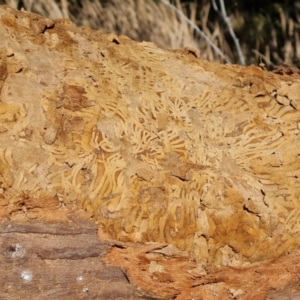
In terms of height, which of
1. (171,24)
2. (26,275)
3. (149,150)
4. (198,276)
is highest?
(149,150)

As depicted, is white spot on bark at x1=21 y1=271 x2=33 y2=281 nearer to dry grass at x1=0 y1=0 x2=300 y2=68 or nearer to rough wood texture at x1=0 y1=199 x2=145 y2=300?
rough wood texture at x1=0 y1=199 x2=145 y2=300

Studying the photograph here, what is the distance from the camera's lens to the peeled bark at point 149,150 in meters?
1.08

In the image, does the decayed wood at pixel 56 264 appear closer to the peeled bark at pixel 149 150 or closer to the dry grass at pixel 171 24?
the peeled bark at pixel 149 150

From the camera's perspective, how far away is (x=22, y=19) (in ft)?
3.99

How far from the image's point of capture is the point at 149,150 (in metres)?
1.15

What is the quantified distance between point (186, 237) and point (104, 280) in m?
0.20

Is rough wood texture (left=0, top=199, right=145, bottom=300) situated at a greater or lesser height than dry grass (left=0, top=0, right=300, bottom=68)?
greater

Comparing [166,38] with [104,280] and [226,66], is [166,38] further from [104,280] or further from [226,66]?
[104,280]

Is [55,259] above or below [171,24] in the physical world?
above

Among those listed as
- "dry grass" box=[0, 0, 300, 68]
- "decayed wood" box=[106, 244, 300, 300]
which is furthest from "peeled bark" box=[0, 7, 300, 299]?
"dry grass" box=[0, 0, 300, 68]

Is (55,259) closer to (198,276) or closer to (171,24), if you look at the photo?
(198,276)

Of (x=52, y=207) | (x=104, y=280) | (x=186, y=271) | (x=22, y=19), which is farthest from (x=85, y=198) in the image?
(x=22, y=19)

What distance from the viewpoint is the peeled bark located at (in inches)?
42.4

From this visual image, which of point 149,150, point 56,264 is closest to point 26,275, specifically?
point 56,264
